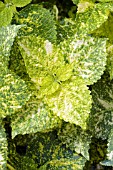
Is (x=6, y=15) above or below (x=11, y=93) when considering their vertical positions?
above

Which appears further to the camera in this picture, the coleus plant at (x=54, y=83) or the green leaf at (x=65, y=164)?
the green leaf at (x=65, y=164)

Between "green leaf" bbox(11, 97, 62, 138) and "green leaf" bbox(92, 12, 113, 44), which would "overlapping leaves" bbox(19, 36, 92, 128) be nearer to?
"green leaf" bbox(11, 97, 62, 138)

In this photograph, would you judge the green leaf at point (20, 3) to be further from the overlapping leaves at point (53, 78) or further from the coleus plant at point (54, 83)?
the overlapping leaves at point (53, 78)

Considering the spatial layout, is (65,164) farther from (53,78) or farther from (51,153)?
(53,78)

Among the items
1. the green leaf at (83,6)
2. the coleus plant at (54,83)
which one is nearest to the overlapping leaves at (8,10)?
the coleus plant at (54,83)

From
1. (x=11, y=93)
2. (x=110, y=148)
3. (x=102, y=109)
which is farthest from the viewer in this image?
(x=102, y=109)

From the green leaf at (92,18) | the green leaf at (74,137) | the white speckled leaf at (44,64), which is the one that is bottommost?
the green leaf at (74,137)

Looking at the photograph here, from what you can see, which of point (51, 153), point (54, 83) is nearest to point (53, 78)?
point (54, 83)

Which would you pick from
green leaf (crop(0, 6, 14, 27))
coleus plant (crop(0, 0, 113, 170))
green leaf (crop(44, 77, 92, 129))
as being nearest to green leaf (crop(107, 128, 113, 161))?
coleus plant (crop(0, 0, 113, 170))
